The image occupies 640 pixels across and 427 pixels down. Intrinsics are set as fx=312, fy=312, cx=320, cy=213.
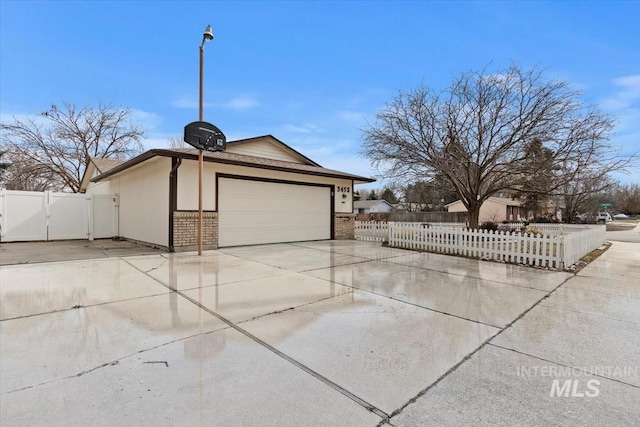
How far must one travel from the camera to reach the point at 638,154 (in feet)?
31.6

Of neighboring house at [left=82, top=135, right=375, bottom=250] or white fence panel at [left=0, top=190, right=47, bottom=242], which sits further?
white fence panel at [left=0, top=190, right=47, bottom=242]

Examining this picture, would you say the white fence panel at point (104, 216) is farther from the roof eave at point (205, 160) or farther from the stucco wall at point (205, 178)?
the stucco wall at point (205, 178)

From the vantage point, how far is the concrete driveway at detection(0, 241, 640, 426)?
6.66 feet

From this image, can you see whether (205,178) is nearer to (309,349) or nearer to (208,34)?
(208,34)

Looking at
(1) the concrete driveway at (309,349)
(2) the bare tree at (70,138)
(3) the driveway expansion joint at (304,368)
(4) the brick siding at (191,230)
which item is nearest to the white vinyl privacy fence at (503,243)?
(1) the concrete driveway at (309,349)

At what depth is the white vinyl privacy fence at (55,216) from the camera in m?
11.6

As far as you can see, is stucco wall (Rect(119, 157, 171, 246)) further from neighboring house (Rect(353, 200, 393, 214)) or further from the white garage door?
neighboring house (Rect(353, 200, 393, 214))

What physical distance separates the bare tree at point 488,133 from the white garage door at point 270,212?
312cm

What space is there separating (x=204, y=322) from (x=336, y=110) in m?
13.9

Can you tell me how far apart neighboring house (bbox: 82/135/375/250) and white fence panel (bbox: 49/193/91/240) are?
50.1 inches

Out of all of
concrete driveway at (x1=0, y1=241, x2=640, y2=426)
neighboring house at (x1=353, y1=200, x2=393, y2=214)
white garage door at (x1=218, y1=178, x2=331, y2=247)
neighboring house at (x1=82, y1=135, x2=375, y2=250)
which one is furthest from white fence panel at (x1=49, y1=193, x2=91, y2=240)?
neighboring house at (x1=353, y1=200, x2=393, y2=214)

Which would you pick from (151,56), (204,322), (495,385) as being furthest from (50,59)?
(495,385)

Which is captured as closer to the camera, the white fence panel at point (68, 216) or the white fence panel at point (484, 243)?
the white fence panel at point (484, 243)

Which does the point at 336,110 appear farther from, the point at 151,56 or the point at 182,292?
the point at 182,292
